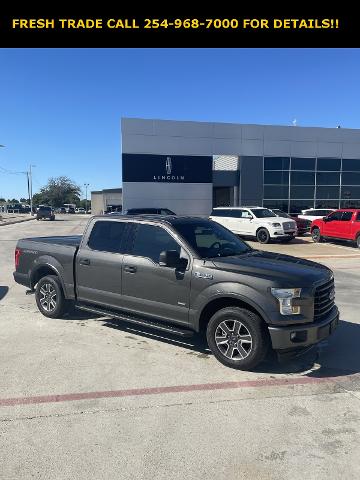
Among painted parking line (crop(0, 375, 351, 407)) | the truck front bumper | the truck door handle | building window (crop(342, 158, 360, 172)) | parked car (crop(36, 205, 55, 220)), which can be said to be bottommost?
parked car (crop(36, 205, 55, 220))

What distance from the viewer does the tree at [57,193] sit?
370 feet

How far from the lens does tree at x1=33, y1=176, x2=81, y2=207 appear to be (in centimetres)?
11281

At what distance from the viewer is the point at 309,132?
2886 centimetres

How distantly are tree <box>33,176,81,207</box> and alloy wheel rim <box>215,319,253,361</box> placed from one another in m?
115

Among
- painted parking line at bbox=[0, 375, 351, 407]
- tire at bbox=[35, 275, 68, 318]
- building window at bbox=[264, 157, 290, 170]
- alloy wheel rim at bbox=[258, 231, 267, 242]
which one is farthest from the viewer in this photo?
building window at bbox=[264, 157, 290, 170]

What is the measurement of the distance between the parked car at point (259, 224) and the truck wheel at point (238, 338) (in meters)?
15.3

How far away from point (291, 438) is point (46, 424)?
205 cm

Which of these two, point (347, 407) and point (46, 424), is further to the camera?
point (347, 407)

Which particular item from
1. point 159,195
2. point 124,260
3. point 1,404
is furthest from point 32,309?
point 159,195

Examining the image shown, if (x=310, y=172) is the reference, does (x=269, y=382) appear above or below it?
below

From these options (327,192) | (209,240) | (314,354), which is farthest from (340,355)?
(327,192)

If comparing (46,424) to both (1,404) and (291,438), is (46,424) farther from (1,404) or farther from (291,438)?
(291,438)

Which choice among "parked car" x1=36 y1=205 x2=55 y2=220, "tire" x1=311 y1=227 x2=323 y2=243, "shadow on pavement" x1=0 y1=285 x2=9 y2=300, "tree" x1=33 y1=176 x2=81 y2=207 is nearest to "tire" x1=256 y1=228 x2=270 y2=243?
"tire" x1=311 y1=227 x2=323 y2=243

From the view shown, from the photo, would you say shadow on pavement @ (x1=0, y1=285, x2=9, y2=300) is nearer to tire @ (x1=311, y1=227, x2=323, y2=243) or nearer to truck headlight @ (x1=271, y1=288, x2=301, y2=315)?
truck headlight @ (x1=271, y1=288, x2=301, y2=315)
